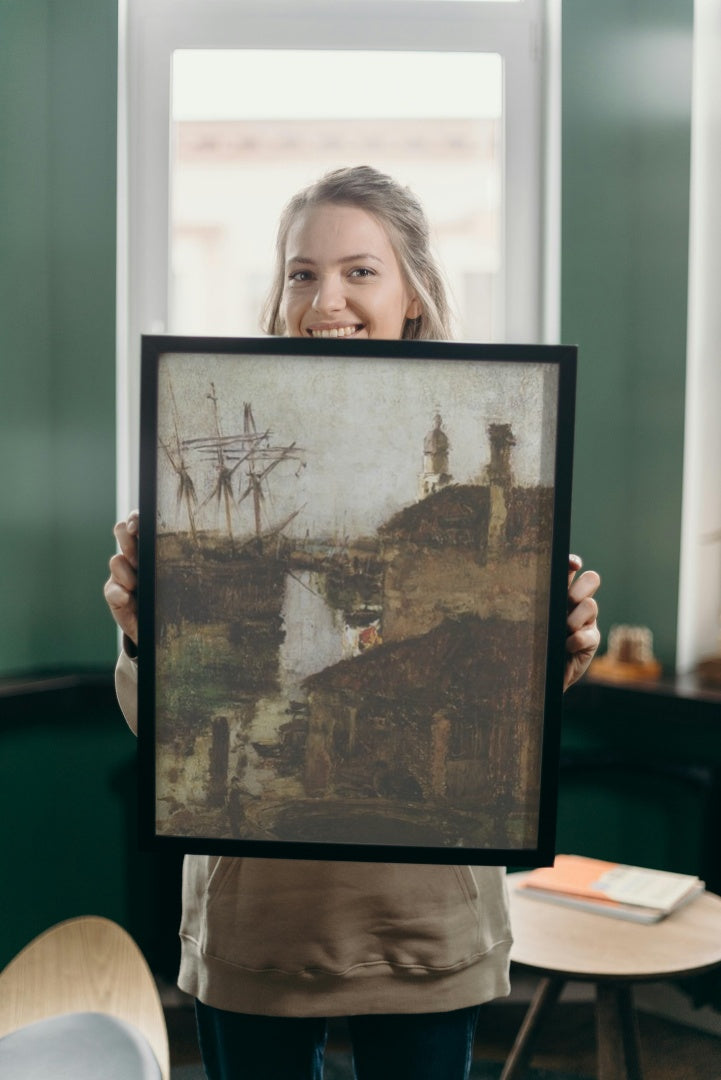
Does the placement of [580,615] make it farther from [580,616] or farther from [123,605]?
[123,605]

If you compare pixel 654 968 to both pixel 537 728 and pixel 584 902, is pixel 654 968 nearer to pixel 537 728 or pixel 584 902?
pixel 584 902

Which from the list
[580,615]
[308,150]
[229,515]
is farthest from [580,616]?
[308,150]

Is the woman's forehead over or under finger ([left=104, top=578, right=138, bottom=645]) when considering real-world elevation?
over

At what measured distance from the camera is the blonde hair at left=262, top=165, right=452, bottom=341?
3.70ft

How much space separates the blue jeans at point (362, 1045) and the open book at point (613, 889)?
0.77m

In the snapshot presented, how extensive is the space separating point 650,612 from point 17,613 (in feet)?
5.07

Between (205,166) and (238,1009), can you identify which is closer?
(238,1009)

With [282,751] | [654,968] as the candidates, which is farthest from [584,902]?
[282,751]

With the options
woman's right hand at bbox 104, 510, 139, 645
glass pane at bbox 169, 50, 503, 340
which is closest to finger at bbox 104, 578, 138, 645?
woman's right hand at bbox 104, 510, 139, 645

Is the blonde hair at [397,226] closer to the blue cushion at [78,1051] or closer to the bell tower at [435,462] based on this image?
the bell tower at [435,462]

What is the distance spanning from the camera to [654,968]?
1.58 meters

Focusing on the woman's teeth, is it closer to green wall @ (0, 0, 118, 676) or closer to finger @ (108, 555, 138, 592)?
finger @ (108, 555, 138, 592)

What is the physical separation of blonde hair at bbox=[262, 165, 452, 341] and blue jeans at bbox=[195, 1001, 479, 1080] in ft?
2.37

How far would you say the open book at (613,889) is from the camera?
1.78 metres
